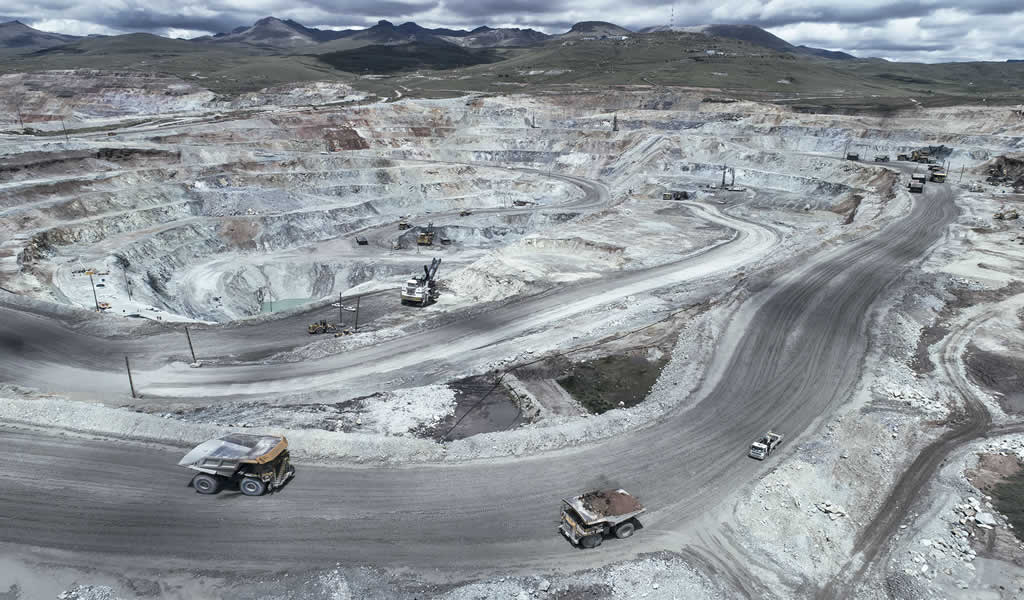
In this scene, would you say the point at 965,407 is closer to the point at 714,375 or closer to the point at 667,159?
the point at 714,375

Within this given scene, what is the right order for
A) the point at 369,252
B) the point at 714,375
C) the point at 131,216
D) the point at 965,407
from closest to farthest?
A: the point at 965,407 → the point at 714,375 → the point at 131,216 → the point at 369,252

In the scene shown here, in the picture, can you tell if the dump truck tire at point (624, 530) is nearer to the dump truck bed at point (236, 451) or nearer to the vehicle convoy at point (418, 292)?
the dump truck bed at point (236, 451)

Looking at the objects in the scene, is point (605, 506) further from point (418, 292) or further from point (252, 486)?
point (418, 292)

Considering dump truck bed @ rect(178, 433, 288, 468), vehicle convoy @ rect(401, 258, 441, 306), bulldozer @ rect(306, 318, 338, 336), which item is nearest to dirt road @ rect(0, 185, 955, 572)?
dump truck bed @ rect(178, 433, 288, 468)

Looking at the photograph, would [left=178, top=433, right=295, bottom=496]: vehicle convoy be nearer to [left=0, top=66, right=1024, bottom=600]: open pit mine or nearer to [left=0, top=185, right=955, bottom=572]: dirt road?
[left=0, top=66, right=1024, bottom=600]: open pit mine

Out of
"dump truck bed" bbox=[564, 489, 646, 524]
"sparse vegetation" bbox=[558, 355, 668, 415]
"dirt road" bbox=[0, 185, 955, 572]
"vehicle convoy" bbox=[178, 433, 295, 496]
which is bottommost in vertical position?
"sparse vegetation" bbox=[558, 355, 668, 415]

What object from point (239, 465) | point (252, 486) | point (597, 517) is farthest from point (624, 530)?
point (239, 465)

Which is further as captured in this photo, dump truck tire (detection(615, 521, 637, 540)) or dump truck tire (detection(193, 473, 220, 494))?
dump truck tire (detection(193, 473, 220, 494))

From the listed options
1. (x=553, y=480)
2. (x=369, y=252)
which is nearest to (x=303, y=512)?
(x=553, y=480)
